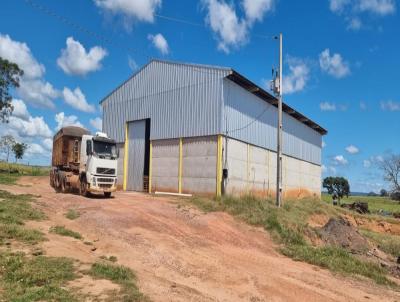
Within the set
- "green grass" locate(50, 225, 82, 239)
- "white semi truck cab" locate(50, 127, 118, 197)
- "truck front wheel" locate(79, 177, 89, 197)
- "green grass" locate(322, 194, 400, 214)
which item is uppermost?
"white semi truck cab" locate(50, 127, 118, 197)

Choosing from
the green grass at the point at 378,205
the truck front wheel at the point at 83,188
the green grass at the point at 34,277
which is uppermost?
the truck front wheel at the point at 83,188

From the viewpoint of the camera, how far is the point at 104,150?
21688mm

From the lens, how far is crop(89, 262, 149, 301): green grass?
24.6ft

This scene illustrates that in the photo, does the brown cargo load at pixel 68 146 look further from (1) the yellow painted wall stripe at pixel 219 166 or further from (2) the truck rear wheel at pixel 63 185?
(1) the yellow painted wall stripe at pixel 219 166

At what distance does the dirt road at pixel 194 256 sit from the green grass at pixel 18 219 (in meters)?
0.60

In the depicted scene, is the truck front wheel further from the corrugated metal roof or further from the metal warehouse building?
the corrugated metal roof

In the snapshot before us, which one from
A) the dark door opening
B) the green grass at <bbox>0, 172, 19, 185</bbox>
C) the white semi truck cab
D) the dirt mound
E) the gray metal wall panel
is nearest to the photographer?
the dirt mound

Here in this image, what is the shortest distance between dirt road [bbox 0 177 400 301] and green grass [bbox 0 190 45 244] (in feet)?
1.96

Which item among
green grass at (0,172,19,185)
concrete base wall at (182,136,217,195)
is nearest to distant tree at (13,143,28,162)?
green grass at (0,172,19,185)

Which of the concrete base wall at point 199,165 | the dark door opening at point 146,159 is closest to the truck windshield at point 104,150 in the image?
the concrete base wall at point 199,165

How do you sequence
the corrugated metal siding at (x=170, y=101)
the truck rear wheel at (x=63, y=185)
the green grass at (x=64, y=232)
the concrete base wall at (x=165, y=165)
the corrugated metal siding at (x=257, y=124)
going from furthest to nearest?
the concrete base wall at (x=165, y=165) → the corrugated metal siding at (x=257, y=124) → the corrugated metal siding at (x=170, y=101) → the truck rear wheel at (x=63, y=185) → the green grass at (x=64, y=232)

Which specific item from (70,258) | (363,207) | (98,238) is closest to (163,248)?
(98,238)

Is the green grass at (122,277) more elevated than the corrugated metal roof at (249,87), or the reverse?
the corrugated metal roof at (249,87)

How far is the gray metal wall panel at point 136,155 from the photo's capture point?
30375mm
